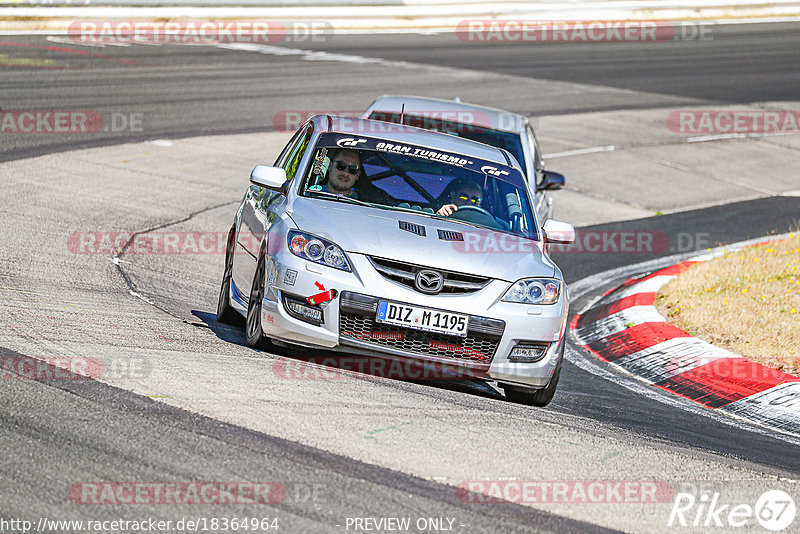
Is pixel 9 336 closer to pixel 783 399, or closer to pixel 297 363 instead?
pixel 297 363

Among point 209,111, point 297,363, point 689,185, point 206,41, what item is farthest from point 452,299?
point 206,41

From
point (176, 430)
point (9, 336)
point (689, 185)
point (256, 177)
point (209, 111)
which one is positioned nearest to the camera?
point (176, 430)

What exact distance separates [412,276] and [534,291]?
2.62ft

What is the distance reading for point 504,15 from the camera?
3253 cm

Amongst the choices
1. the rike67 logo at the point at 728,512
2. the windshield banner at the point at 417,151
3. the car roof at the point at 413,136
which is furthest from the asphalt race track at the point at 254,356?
the car roof at the point at 413,136

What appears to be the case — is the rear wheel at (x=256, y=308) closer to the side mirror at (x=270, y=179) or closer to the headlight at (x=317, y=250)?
the headlight at (x=317, y=250)

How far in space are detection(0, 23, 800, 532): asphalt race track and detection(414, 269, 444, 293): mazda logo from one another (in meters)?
0.60

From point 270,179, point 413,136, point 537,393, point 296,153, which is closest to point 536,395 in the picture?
point 537,393

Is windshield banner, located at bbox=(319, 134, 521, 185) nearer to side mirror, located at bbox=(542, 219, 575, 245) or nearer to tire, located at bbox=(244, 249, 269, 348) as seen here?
side mirror, located at bbox=(542, 219, 575, 245)

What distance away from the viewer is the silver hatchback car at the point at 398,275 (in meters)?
6.52

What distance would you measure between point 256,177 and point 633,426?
2.90 metres

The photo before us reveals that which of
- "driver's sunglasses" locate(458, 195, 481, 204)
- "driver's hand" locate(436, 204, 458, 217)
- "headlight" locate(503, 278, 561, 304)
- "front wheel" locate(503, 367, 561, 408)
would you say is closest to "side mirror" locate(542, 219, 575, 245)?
"driver's sunglasses" locate(458, 195, 481, 204)

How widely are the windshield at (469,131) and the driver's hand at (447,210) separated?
141 inches

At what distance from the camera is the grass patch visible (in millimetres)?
8648
